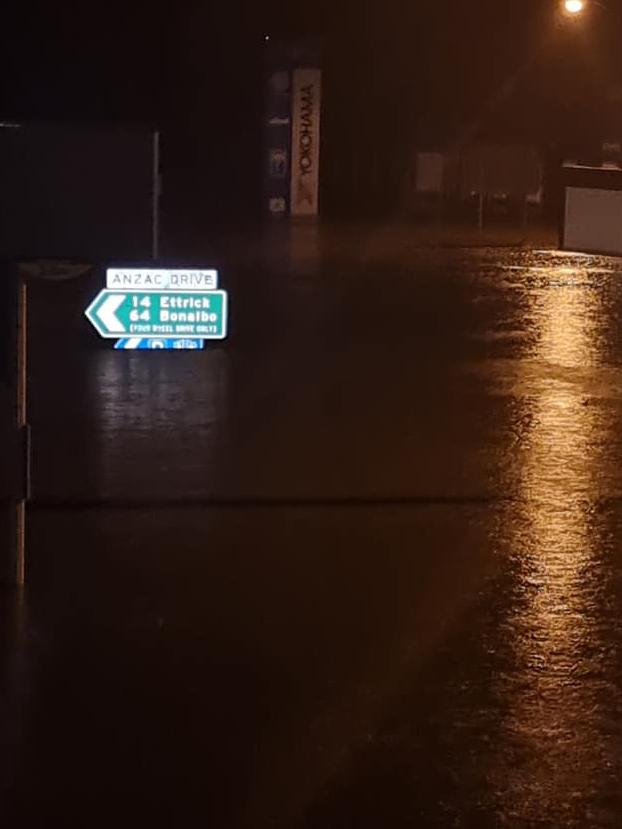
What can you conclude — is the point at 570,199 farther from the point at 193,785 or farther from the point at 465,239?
the point at 193,785

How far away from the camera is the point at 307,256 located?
2336cm

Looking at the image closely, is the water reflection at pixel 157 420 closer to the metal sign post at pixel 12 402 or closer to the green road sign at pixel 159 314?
the green road sign at pixel 159 314

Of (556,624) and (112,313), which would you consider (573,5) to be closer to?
(112,313)

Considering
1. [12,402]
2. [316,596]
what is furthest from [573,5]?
[12,402]

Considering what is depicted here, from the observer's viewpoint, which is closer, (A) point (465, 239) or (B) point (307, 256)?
(B) point (307, 256)

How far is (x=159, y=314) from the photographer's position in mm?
13438

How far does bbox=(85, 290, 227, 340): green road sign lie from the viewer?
43.5 ft

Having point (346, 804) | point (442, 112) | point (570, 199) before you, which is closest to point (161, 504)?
point (346, 804)

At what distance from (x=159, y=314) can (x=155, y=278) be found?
0.47 m

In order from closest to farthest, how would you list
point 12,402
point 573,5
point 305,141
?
point 12,402 < point 573,5 < point 305,141

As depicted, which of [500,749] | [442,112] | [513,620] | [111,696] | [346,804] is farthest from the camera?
[442,112]

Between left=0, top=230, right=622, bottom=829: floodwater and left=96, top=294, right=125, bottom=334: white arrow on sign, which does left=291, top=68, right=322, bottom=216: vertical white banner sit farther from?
left=96, top=294, right=125, bottom=334: white arrow on sign

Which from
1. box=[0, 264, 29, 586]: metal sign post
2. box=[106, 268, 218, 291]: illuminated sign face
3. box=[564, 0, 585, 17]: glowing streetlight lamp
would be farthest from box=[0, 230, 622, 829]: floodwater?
box=[564, 0, 585, 17]: glowing streetlight lamp

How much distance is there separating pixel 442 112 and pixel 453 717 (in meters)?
33.8
